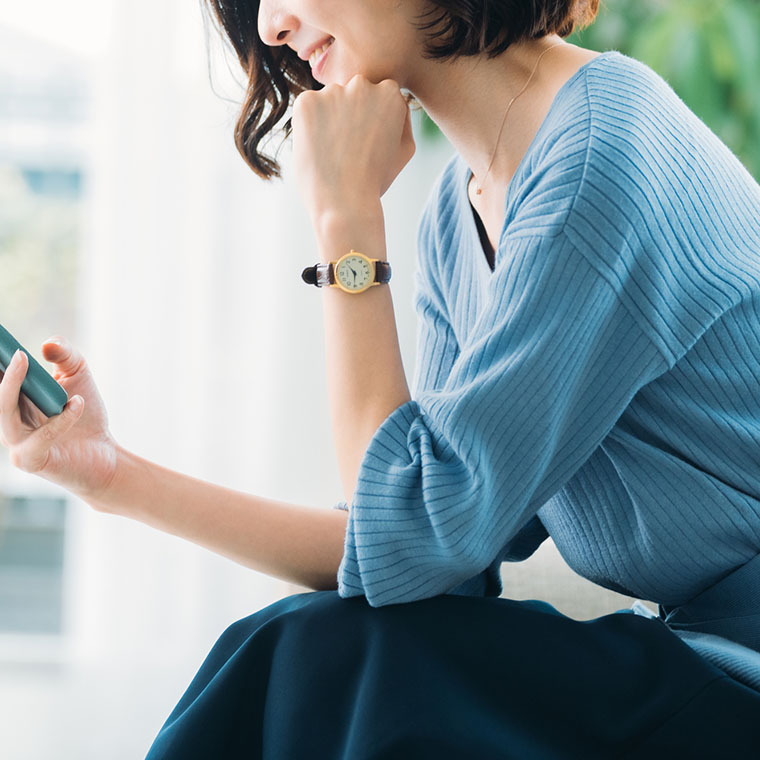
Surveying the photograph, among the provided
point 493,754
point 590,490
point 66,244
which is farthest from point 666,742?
point 66,244

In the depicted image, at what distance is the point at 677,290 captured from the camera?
0.73m

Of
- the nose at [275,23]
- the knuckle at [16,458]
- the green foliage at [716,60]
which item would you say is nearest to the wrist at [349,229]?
the nose at [275,23]

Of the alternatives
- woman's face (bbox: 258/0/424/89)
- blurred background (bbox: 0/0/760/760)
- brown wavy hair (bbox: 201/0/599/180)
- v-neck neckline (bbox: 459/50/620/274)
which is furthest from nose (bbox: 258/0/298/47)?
blurred background (bbox: 0/0/760/760)

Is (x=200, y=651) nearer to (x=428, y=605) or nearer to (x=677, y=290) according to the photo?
(x=428, y=605)

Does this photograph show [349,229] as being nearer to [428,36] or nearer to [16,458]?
[428,36]

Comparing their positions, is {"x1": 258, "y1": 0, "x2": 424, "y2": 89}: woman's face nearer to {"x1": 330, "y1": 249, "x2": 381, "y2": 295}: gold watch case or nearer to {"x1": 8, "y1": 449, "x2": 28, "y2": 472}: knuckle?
{"x1": 330, "y1": 249, "x2": 381, "y2": 295}: gold watch case

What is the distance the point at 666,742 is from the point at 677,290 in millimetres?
340

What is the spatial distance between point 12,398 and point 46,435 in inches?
1.9

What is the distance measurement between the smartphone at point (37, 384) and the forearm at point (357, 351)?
242mm

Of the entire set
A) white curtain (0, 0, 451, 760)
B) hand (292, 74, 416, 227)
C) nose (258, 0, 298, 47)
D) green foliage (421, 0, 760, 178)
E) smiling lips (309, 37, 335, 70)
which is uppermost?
green foliage (421, 0, 760, 178)

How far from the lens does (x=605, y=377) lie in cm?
73

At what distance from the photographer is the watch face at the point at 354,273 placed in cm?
85

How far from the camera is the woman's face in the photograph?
0.90 m

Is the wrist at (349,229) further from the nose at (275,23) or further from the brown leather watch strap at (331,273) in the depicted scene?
the nose at (275,23)
